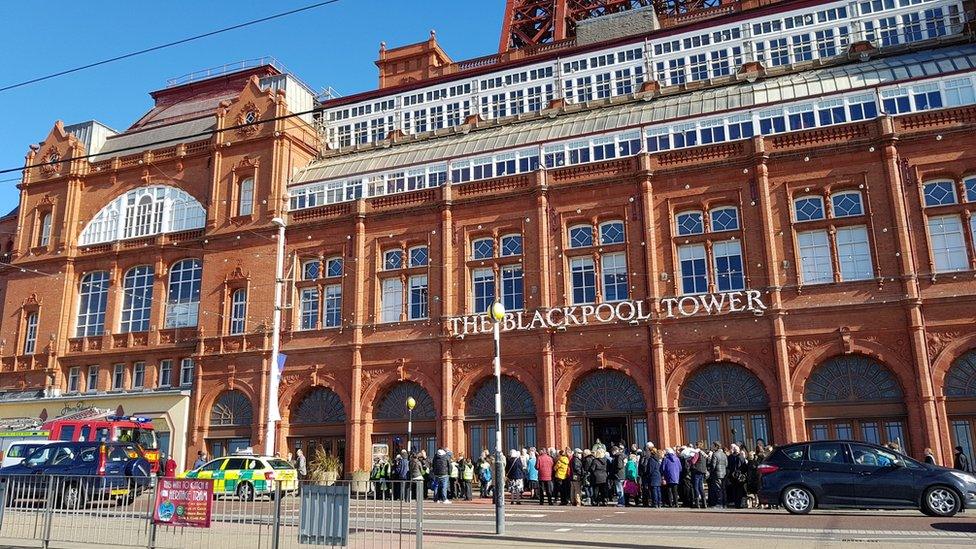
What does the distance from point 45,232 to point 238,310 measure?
578 inches

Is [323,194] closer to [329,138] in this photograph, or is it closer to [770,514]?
[329,138]

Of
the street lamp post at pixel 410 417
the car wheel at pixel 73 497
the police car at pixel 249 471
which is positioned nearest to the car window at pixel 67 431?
the police car at pixel 249 471

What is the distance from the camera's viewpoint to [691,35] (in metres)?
37.5

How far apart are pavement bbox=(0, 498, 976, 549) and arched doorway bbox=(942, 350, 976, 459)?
31.4 feet

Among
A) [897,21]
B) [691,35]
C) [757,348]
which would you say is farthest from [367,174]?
[897,21]

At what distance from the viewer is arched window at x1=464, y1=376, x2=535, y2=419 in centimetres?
3148

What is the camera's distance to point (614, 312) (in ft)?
99.2

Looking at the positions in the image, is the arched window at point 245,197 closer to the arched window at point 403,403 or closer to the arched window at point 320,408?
the arched window at point 320,408

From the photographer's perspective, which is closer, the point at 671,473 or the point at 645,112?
the point at 671,473

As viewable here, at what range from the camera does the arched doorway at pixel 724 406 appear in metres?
28.0

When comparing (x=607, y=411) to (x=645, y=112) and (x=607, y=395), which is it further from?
(x=645, y=112)

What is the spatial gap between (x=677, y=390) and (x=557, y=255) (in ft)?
23.7

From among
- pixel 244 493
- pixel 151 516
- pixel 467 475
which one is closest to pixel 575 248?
pixel 467 475

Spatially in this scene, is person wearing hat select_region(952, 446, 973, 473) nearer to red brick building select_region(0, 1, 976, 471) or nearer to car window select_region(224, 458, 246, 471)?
red brick building select_region(0, 1, 976, 471)
